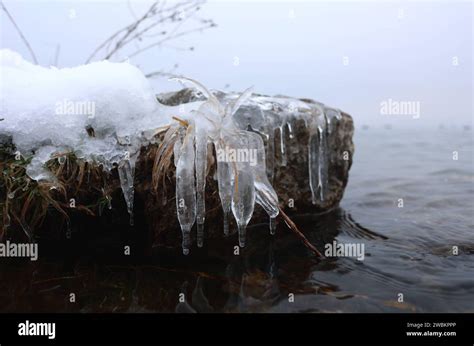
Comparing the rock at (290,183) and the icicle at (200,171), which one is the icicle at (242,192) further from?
the rock at (290,183)

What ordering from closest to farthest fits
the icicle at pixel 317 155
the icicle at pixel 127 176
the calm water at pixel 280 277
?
the calm water at pixel 280 277 → the icicle at pixel 127 176 → the icicle at pixel 317 155

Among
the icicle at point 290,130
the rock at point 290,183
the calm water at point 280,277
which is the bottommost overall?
the calm water at point 280,277

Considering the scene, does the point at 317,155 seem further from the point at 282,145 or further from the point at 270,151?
the point at 270,151

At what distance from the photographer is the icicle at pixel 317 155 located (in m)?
4.61

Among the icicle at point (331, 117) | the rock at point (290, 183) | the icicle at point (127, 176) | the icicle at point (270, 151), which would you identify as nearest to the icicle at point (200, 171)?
the rock at point (290, 183)

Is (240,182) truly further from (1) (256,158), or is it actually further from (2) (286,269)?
(2) (286,269)

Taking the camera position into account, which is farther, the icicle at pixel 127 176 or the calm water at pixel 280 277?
the icicle at pixel 127 176

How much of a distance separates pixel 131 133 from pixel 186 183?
2.34 ft

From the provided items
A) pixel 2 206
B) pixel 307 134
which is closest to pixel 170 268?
pixel 2 206

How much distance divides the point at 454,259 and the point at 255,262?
185 cm

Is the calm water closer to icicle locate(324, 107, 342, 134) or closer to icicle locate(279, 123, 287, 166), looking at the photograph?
icicle locate(279, 123, 287, 166)

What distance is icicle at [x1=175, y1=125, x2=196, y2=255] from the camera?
125 inches

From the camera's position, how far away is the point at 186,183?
126 inches

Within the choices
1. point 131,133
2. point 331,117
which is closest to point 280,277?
point 131,133
